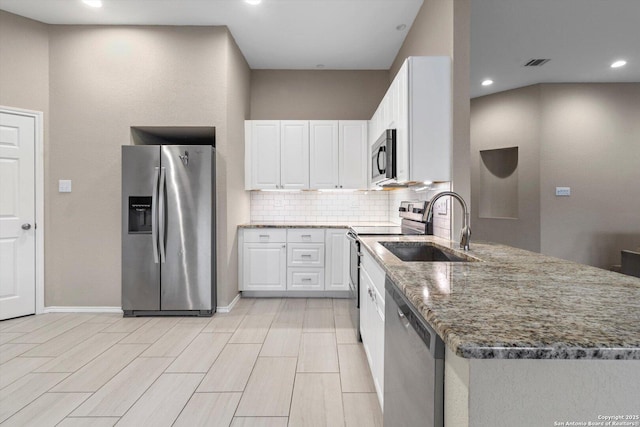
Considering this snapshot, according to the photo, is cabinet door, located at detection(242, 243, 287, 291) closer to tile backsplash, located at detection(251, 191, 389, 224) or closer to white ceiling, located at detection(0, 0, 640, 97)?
tile backsplash, located at detection(251, 191, 389, 224)

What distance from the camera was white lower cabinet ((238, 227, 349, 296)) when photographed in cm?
394

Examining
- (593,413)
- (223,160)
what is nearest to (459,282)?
(593,413)

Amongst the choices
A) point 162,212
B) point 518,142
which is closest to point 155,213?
point 162,212

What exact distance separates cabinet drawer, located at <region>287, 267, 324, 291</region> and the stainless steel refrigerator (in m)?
1.03

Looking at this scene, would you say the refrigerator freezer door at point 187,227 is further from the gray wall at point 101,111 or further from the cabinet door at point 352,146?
the cabinet door at point 352,146

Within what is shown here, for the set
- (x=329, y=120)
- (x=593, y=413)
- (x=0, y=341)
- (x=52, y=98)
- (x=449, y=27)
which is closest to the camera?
(x=593, y=413)

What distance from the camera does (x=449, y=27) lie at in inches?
93.2

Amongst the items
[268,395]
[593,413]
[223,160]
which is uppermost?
[223,160]

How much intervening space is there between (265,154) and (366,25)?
73.8 inches

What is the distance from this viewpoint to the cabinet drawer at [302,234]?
395 cm

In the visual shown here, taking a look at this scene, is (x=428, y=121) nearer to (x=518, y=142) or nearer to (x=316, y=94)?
(x=316, y=94)

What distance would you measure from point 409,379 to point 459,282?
0.35 m

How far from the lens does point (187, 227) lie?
10.6ft

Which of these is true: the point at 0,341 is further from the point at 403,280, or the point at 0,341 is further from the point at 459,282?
the point at 459,282
